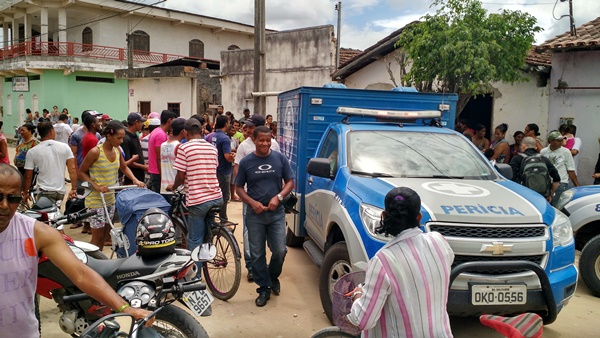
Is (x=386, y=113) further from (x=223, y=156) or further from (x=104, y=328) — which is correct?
(x=104, y=328)

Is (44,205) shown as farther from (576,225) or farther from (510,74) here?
(510,74)

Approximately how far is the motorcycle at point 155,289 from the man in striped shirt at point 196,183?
1.69 metres

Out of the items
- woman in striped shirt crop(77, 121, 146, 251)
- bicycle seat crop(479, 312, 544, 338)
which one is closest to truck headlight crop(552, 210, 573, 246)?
bicycle seat crop(479, 312, 544, 338)

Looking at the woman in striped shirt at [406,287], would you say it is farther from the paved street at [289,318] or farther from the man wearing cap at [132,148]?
the man wearing cap at [132,148]

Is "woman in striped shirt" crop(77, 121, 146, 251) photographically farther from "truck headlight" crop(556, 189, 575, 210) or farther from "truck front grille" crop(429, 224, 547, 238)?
"truck headlight" crop(556, 189, 575, 210)

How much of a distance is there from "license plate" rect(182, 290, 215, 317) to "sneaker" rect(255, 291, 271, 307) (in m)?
2.06

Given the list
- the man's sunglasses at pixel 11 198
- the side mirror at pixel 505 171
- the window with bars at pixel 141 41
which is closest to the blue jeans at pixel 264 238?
the side mirror at pixel 505 171

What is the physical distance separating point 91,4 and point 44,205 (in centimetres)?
2807

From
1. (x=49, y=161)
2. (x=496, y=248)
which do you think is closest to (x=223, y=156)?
(x=49, y=161)

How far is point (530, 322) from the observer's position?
7.48ft

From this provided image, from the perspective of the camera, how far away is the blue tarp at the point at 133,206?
487 centimetres

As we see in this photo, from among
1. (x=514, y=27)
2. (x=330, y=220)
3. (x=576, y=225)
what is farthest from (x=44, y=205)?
(x=514, y=27)

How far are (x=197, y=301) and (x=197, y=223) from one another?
6.97ft

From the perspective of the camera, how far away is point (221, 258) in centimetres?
528
